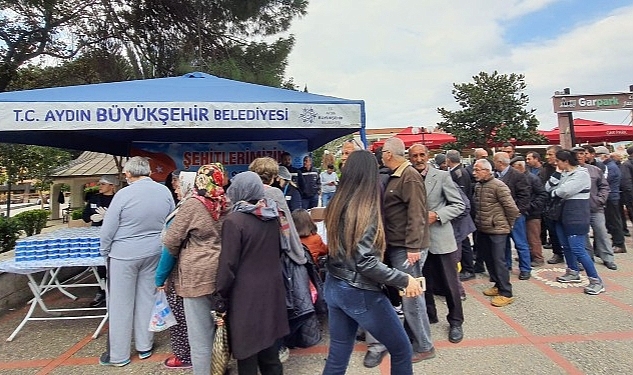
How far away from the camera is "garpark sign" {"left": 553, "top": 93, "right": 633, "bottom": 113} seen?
30.0ft

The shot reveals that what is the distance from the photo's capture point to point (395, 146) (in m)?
2.98

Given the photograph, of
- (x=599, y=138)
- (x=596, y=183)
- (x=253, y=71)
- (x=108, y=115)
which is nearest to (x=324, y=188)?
(x=253, y=71)

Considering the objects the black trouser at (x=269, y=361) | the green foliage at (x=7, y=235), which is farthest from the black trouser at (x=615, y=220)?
the green foliage at (x=7, y=235)

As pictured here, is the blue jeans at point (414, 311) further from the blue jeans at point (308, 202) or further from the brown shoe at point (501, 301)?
the blue jeans at point (308, 202)

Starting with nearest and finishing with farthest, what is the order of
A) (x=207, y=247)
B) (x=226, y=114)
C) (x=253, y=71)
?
(x=207, y=247)
(x=226, y=114)
(x=253, y=71)

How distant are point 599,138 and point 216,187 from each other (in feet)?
40.7

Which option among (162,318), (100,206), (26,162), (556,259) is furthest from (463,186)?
(26,162)

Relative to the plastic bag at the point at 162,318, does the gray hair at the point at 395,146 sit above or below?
above

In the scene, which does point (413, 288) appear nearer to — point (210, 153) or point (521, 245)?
point (521, 245)

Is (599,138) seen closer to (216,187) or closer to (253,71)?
(253,71)

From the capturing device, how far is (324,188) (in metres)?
10.0

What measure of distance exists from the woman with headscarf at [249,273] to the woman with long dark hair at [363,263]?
1.43 ft

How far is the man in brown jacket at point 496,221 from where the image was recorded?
13.6ft

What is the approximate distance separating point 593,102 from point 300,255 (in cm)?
981
